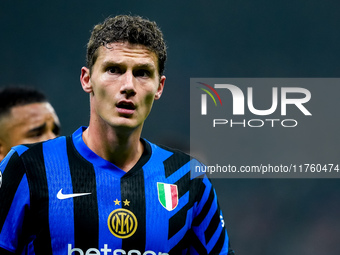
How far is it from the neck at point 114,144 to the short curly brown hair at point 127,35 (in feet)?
1.02

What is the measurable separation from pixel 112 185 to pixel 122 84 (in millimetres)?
463

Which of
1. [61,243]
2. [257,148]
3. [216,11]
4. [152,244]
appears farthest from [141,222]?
[216,11]

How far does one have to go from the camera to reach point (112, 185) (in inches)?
95.9

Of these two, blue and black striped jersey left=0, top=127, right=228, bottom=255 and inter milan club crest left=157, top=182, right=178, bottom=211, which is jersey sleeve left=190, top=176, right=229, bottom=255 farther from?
inter milan club crest left=157, top=182, right=178, bottom=211

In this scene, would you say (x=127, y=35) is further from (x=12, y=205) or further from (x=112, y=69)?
(x=12, y=205)

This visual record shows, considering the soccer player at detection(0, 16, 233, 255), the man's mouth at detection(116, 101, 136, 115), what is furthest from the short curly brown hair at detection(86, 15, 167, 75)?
the man's mouth at detection(116, 101, 136, 115)

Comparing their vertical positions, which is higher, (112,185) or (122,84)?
(122,84)

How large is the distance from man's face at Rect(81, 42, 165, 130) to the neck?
6 cm

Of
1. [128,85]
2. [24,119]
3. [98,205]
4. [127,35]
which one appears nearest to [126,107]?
[128,85]

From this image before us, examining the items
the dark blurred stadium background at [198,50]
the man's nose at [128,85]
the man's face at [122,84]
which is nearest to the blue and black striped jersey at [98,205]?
the man's face at [122,84]

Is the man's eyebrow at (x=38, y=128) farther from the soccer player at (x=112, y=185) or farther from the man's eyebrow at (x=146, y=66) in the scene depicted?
the man's eyebrow at (x=146, y=66)

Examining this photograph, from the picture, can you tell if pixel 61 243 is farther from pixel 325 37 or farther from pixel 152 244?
pixel 325 37

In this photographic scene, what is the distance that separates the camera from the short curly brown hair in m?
2.43

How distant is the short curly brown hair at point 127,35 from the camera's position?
7.97ft
